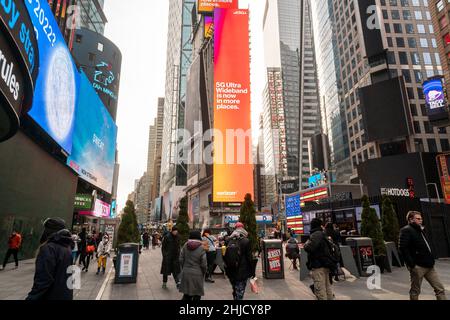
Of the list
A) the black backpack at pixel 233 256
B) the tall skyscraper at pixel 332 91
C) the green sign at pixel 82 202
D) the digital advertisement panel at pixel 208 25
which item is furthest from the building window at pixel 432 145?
the digital advertisement panel at pixel 208 25

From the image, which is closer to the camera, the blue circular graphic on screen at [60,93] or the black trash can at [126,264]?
the black trash can at [126,264]

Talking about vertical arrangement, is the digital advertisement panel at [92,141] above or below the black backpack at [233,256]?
above

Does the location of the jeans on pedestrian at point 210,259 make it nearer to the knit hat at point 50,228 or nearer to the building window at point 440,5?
the knit hat at point 50,228

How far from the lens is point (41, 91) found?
18.0 meters

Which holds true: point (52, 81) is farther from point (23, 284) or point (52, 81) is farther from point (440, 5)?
point (440, 5)

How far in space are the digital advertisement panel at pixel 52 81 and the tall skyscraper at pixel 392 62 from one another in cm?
4949

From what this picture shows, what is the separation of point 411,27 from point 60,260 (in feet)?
268

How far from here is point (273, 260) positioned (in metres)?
11.6

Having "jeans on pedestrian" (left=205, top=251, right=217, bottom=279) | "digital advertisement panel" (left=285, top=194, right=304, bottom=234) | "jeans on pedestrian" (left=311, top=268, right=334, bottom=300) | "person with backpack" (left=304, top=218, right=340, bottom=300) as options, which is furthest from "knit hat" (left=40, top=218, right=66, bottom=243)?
"digital advertisement panel" (left=285, top=194, right=304, bottom=234)

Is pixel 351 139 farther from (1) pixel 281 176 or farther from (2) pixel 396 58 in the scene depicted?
(1) pixel 281 176

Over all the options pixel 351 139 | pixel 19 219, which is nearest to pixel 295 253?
pixel 19 219

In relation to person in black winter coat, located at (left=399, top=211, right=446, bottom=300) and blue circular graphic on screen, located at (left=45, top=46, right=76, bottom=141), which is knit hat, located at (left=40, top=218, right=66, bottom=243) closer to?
person in black winter coat, located at (left=399, top=211, right=446, bottom=300)

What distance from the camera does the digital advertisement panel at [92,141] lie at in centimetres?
2984

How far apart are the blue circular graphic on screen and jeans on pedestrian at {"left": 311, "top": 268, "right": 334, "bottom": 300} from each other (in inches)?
782
